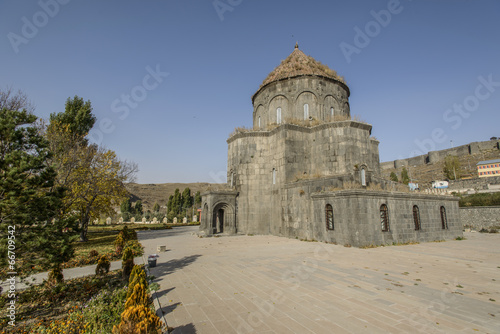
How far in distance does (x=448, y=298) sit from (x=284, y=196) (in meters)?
13.5

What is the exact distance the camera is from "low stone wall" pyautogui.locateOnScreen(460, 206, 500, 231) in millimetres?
27797

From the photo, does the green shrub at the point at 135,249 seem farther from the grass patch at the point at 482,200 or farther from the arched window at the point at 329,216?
the grass patch at the point at 482,200

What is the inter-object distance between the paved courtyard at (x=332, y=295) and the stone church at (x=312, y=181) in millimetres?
4181

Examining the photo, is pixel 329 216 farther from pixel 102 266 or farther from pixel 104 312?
pixel 104 312

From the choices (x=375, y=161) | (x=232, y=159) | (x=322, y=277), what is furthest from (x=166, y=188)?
(x=322, y=277)

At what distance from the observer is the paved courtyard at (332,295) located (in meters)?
4.37

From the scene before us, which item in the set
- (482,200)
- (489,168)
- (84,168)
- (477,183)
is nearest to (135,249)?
(84,168)

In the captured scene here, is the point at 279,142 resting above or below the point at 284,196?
above

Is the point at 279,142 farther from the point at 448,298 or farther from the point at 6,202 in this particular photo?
the point at 6,202

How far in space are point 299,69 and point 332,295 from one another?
2158 cm

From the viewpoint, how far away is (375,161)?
2005 cm

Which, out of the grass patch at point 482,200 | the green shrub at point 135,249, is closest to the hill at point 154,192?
the green shrub at point 135,249

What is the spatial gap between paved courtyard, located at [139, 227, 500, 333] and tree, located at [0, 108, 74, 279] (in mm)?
2838

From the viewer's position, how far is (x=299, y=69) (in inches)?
910
